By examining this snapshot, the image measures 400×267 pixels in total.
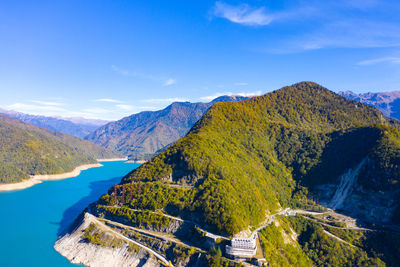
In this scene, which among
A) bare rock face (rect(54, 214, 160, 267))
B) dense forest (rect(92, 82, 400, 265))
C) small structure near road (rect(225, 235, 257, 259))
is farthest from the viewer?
dense forest (rect(92, 82, 400, 265))

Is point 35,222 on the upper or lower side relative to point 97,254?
lower

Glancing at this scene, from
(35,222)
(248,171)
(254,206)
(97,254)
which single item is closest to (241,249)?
(254,206)

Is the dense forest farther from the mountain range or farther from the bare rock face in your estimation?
the bare rock face

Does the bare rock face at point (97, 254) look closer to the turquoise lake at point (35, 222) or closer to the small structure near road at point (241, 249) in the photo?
the turquoise lake at point (35, 222)

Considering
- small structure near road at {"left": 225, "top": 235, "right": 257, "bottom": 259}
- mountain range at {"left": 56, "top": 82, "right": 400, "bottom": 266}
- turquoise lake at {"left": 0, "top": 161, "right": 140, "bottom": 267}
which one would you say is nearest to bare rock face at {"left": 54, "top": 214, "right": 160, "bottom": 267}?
mountain range at {"left": 56, "top": 82, "right": 400, "bottom": 266}

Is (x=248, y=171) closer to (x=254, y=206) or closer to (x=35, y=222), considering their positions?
(x=254, y=206)

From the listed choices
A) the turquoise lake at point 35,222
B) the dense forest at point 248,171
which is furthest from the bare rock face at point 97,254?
the dense forest at point 248,171
